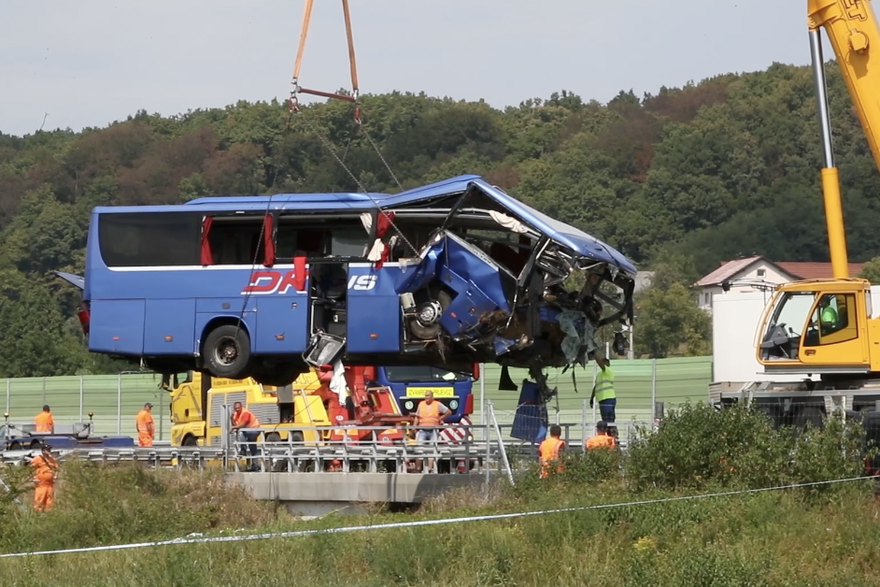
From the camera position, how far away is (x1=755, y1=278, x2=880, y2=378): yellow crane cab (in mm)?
20922

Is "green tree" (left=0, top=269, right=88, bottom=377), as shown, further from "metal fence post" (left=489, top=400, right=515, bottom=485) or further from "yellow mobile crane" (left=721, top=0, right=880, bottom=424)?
"yellow mobile crane" (left=721, top=0, right=880, bottom=424)

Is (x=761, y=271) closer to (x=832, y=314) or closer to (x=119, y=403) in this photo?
(x=119, y=403)

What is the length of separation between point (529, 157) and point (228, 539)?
10116 centimetres

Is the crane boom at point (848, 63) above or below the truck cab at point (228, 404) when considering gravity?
above

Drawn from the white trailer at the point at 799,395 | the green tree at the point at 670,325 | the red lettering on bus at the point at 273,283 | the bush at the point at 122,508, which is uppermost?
the green tree at the point at 670,325

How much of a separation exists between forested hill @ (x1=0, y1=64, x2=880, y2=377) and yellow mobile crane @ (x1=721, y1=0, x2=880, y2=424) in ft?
168

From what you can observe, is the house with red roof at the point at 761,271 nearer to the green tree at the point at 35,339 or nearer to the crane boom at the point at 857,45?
the green tree at the point at 35,339

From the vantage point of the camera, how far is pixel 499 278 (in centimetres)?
1906

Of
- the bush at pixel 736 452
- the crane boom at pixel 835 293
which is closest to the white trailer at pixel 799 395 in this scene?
the crane boom at pixel 835 293

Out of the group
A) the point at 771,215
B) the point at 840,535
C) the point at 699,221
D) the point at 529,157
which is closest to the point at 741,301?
the point at 840,535

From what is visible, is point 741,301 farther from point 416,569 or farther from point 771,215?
point 771,215

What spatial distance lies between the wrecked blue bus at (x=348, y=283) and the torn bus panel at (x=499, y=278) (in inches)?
0.8

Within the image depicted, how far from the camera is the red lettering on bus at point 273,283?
68.3 ft

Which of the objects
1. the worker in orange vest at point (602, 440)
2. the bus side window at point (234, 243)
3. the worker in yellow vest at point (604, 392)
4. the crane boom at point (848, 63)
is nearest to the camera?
the worker in orange vest at point (602, 440)
